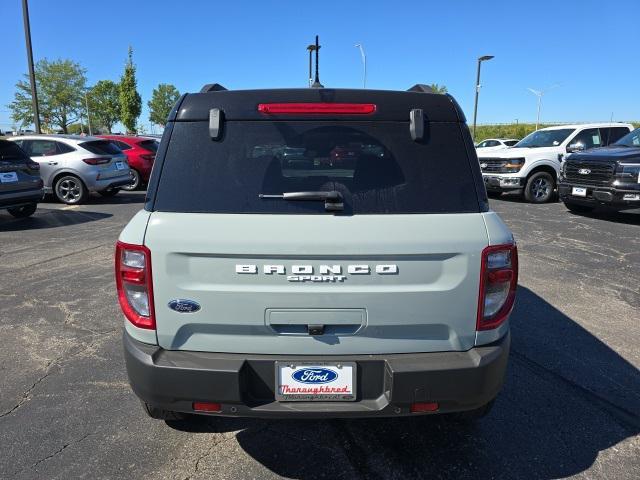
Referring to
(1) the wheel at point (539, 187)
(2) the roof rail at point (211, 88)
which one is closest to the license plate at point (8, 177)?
(2) the roof rail at point (211, 88)

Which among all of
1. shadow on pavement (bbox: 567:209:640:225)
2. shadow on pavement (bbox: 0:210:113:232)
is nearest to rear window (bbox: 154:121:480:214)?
shadow on pavement (bbox: 0:210:113:232)

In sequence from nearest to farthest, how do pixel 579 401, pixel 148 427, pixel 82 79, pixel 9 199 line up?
1. pixel 148 427
2. pixel 579 401
3. pixel 9 199
4. pixel 82 79

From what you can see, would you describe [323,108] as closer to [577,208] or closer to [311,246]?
[311,246]

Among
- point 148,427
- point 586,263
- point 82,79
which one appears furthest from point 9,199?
point 82,79

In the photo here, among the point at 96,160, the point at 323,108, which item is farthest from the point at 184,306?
the point at 96,160

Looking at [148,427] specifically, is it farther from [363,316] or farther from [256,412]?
[363,316]

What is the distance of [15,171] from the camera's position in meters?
8.81

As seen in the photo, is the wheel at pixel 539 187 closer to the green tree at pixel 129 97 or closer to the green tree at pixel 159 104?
the green tree at pixel 129 97

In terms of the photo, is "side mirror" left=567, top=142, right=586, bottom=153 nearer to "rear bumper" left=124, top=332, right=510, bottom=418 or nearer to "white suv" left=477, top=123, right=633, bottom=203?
"white suv" left=477, top=123, right=633, bottom=203

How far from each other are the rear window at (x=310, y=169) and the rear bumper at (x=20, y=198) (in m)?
8.06

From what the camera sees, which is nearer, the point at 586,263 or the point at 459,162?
the point at 459,162

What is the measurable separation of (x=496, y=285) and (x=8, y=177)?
923 centimetres

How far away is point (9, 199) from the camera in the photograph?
8711mm

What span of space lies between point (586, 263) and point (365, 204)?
5.58m
